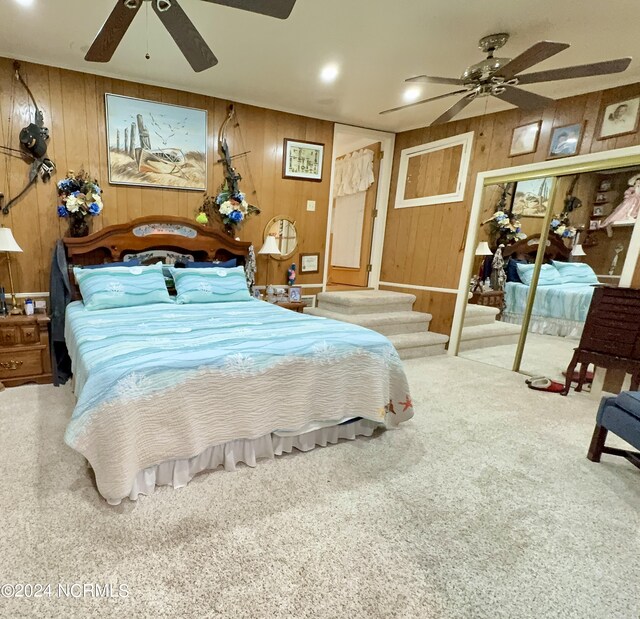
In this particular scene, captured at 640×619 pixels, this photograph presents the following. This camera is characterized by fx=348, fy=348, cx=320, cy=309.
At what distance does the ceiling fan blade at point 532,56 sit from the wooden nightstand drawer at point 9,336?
3.99 meters

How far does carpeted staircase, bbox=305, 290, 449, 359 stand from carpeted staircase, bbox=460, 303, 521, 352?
0.90 feet

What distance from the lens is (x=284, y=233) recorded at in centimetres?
430

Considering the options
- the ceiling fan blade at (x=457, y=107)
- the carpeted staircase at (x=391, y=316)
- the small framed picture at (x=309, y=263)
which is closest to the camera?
the ceiling fan blade at (x=457, y=107)

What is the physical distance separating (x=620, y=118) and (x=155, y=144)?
4.25m

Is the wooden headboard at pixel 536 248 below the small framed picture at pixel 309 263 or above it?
above

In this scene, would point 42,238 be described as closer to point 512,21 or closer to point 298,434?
point 298,434

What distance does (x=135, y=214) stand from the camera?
11.6ft

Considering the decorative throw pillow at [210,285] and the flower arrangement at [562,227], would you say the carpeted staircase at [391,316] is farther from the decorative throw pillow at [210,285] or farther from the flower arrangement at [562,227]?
the flower arrangement at [562,227]

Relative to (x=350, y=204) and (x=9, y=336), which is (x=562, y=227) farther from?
(x=9, y=336)

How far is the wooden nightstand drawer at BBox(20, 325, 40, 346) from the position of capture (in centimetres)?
281

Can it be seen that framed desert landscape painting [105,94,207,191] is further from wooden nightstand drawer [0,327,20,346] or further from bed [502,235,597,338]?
bed [502,235,597,338]

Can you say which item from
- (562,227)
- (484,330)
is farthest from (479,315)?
(562,227)

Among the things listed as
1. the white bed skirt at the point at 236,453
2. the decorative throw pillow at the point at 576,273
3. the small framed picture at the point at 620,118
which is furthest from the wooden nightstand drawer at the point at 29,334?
the small framed picture at the point at 620,118

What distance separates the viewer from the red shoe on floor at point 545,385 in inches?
129
